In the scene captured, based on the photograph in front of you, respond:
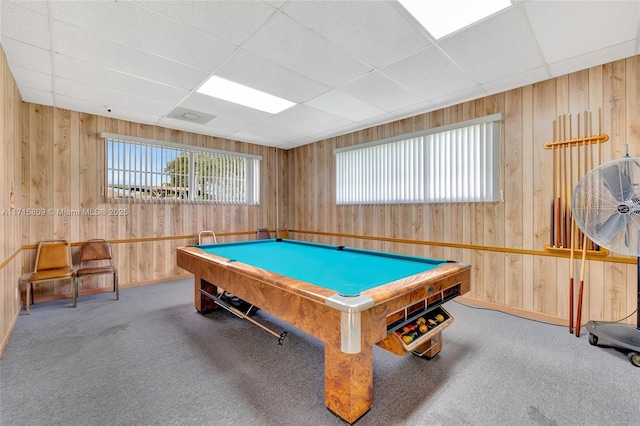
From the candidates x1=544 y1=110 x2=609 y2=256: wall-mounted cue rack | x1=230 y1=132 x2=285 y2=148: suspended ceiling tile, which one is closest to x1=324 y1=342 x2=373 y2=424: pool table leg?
x1=544 y1=110 x2=609 y2=256: wall-mounted cue rack

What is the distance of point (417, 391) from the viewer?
5.93ft

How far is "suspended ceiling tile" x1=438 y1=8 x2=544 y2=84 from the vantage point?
206 centimetres

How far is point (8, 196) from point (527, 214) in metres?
5.10

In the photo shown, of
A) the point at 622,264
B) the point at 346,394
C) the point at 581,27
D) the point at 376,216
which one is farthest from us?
the point at 376,216

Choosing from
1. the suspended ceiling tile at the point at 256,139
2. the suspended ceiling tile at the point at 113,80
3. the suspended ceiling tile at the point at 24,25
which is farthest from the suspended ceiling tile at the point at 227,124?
the suspended ceiling tile at the point at 24,25

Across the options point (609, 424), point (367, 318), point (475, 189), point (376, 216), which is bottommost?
point (609, 424)

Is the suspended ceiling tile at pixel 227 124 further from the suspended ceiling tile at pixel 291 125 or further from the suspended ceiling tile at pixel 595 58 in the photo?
the suspended ceiling tile at pixel 595 58

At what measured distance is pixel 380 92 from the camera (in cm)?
322

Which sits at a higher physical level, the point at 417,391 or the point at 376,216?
the point at 376,216

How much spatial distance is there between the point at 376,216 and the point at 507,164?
1893mm

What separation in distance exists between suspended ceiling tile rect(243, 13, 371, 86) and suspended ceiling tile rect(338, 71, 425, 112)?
159 mm

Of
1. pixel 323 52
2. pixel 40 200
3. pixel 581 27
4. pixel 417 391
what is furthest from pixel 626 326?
pixel 40 200

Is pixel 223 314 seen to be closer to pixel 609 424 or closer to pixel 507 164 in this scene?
pixel 609 424

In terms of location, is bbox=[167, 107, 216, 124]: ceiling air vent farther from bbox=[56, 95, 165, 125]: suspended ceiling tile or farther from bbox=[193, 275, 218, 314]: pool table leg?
bbox=[193, 275, 218, 314]: pool table leg
